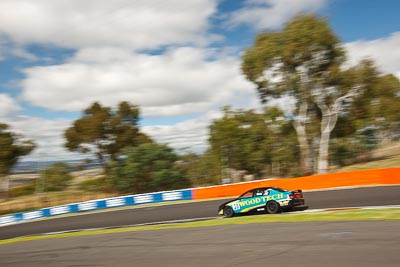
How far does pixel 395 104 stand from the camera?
42750mm

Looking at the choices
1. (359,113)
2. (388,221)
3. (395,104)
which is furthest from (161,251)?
(395,104)

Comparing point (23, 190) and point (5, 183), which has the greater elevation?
point (5, 183)

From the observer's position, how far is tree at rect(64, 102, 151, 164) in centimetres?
4869

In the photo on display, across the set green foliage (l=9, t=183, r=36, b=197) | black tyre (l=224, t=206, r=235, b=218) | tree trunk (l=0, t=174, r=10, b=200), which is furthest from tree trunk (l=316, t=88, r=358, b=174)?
green foliage (l=9, t=183, r=36, b=197)

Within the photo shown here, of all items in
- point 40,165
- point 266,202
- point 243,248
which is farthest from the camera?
point 40,165

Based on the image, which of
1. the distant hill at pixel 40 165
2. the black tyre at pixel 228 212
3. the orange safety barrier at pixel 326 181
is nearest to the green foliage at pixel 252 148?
the orange safety barrier at pixel 326 181

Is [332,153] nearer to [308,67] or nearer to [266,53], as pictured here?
[308,67]

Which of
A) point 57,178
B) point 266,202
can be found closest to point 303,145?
point 266,202

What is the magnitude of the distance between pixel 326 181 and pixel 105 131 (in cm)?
3258

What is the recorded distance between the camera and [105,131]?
4925cm

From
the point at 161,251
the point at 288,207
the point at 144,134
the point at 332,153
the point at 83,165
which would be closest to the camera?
the point at 161,251

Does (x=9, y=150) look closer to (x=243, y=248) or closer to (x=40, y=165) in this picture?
(x=40, y=165)

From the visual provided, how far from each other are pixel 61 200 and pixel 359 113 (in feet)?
96.8

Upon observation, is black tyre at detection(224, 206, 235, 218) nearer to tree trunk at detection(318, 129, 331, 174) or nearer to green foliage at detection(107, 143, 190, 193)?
green foliage at detection(107, 143, 190, 193)
